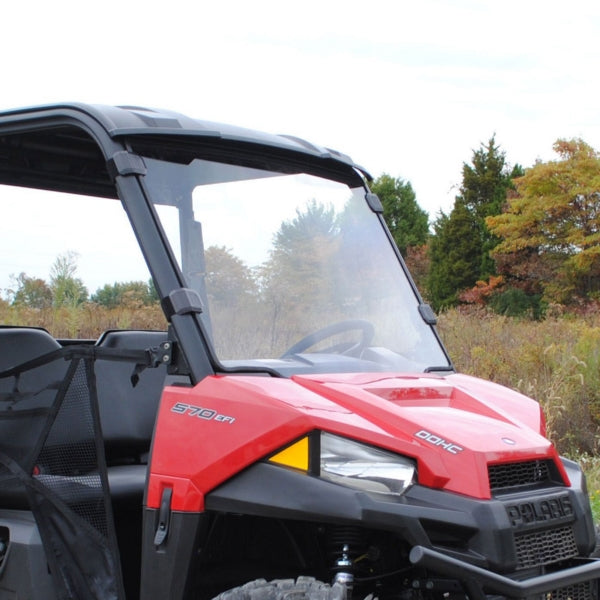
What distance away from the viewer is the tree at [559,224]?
31047 mm

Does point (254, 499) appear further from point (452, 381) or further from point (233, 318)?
point (452, 381)

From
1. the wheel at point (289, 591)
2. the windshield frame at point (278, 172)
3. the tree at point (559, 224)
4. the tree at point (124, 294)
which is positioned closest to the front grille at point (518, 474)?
the wheel at point (289, 591)

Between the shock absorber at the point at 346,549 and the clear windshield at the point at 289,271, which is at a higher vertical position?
the clear windshield at the point at 289,271

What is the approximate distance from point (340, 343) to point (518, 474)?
2.92 ft

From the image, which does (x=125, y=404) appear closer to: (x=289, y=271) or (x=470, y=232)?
(x=289, y=271)

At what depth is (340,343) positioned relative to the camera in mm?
3354

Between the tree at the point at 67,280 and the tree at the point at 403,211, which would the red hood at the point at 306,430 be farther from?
the tree at the point at 403,211

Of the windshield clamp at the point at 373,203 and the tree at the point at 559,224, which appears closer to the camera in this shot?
the windshield clamp at the point at 373,203

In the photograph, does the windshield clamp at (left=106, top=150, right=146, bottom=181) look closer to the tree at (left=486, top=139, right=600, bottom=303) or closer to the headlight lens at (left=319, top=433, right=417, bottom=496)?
the headlight lens at (left=319, top=433, right=417, bottom=496)

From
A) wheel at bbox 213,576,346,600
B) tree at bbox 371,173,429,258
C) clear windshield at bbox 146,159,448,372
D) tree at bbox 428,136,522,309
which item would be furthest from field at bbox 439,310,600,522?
tree at bbox 371,173,429,258

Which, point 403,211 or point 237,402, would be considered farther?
point 403,211

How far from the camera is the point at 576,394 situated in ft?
26.2

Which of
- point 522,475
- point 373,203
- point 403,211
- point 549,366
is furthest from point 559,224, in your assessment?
point 522,475

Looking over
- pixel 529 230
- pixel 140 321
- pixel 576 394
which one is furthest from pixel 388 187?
pixel 140 321
